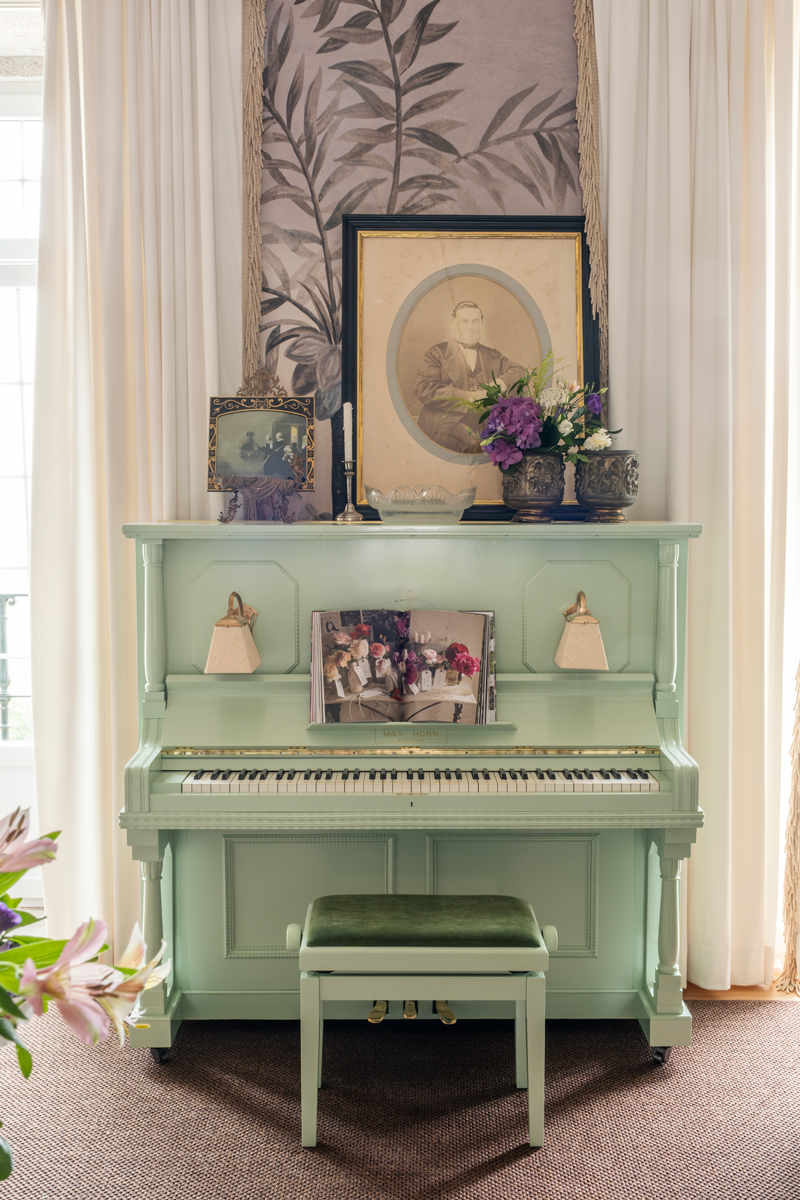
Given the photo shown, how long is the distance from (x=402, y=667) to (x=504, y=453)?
0.67 m

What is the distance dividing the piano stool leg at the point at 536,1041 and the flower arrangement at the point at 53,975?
3.96ft

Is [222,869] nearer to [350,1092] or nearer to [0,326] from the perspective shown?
[350,1092]

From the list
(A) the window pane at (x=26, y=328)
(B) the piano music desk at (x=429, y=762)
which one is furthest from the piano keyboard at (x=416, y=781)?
(A) the window pane at (x=26, y=328)

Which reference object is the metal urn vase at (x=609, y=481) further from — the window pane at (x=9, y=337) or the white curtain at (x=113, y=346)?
the window pane at (x=9, y=337)

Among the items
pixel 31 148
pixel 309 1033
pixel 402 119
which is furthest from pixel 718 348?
pixel 31 148

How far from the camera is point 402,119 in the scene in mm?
2480

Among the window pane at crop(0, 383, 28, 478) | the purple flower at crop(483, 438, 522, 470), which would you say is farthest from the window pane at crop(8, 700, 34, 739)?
the purple flower at crop(483, 438, 522, 470)

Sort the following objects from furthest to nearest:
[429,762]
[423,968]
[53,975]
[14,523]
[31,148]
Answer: [14,523]
[31,148]
[429,762]
[423,968]
[53,975]

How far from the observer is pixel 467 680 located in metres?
2.06

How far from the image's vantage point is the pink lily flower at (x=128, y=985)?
2.19ft

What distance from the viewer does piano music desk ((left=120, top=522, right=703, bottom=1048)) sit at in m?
1.99

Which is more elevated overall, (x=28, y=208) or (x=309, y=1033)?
(x=28, y=208)

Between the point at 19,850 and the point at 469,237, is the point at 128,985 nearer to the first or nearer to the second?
the point at 19,850

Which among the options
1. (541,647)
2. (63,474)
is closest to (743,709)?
(541,647)
